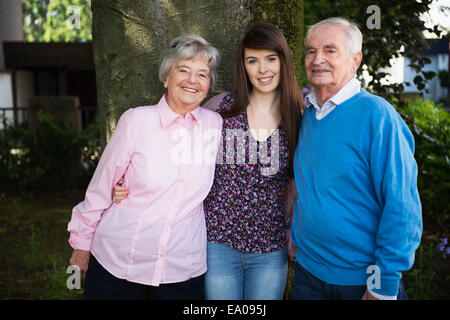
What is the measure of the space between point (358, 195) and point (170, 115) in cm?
97

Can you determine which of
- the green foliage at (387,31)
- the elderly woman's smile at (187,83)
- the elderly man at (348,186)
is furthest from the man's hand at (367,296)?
the green foliage at (387,31)

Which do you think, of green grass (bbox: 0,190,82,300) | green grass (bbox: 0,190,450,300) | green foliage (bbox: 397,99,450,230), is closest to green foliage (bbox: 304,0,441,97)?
green foliage (bbox: 397,99,450,230)

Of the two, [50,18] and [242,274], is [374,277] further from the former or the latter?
[50,18]

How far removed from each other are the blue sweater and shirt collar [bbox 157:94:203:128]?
538 mm

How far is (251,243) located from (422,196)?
333 centimetres

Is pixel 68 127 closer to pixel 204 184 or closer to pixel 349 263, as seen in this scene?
pixel 204 184

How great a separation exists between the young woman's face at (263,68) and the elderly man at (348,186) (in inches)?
8.3

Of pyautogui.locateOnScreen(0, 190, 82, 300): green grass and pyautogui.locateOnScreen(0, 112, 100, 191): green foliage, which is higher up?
pyautogui.locateOnScreen(0, 112, 100, 191): green foliage

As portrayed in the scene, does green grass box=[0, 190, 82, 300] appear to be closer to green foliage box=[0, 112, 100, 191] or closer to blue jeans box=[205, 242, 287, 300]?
green foliage box=[0, 112, 100, 191]

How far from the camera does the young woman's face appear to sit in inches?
93.4

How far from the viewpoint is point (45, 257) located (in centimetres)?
497

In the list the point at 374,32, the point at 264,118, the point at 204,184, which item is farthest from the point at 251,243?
the point at 374,32

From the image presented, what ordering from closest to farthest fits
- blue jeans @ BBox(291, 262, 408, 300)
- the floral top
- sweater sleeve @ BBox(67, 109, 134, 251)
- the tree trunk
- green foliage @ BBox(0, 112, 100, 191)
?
blue jeans @ BBox(291, 262, 408, 300) < sweater sleeve @ BBox(67, 109, 134, 251) < the floral top < the tree trunk < green foliage @ BBox(0, 112, 100, 191)

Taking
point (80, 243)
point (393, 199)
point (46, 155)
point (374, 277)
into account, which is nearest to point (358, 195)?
point (393, 199)
